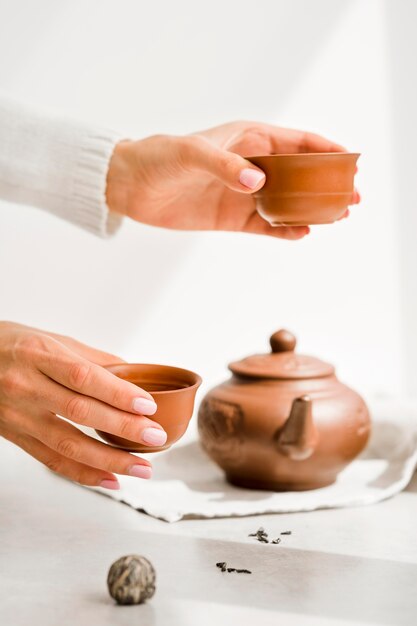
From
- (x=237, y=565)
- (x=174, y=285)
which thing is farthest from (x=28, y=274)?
(x=237, y=565)

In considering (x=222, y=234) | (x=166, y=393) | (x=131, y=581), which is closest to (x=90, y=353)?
(x=166, y=393)

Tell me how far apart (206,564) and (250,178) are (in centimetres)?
47

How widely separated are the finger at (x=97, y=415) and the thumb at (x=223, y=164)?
0.32 m

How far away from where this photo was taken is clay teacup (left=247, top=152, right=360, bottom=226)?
107cm

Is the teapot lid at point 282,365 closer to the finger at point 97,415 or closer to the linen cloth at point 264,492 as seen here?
the linen cloth at point 264,492

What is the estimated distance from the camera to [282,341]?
4.57ft

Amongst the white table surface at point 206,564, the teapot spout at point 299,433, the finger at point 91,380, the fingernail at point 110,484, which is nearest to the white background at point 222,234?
the teapot spout at point 299,433

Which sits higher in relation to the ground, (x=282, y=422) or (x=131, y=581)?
(x=282, y=422)

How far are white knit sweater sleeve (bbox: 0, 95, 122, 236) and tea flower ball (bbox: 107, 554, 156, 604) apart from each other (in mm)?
721

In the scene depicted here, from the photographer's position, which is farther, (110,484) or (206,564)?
(110,484)

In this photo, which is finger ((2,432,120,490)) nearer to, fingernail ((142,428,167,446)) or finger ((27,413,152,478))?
finger ((27,413,152,478))

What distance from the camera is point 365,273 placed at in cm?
206

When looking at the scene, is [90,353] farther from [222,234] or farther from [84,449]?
[222,234]

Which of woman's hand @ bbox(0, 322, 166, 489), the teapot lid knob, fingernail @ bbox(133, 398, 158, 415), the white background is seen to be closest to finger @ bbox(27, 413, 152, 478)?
woman's hand @ bbox(0, 322, 166, 489)
